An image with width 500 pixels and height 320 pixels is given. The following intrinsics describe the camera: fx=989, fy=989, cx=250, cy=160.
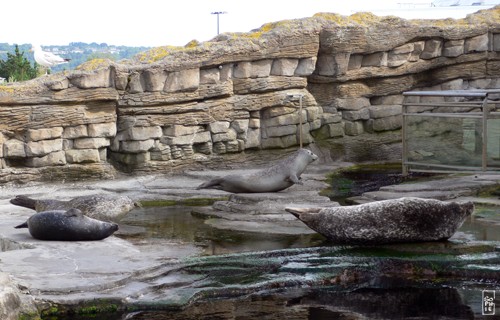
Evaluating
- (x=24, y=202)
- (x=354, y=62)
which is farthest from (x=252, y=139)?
(x=24, y=202)

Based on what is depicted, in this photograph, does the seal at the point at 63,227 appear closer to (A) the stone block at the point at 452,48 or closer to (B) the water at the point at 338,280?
(B) the water at the point at 338,280

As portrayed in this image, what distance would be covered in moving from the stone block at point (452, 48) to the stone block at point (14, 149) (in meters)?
8.19

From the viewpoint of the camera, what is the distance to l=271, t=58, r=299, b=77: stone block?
16.1 metres

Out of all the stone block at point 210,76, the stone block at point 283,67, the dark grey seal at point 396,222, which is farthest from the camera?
the stone block at point 283,67

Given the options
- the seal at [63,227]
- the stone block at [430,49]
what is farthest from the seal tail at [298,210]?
the stone block at [430,49]

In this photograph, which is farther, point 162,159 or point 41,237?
point 162,159

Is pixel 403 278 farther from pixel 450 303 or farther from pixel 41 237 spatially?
pixel 41 237

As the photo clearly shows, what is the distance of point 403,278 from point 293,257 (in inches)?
43.0

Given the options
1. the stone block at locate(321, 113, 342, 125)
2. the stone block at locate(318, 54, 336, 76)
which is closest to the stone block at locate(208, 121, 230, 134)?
the stone block at locate(321, 113, 342, 125)

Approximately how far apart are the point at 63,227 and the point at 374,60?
863 centimetres

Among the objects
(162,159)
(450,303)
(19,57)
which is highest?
(19,57)

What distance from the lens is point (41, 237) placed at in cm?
1020

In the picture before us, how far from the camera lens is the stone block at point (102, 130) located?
14.4 meters

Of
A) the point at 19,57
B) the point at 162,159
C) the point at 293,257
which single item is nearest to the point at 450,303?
the point at 293,257
